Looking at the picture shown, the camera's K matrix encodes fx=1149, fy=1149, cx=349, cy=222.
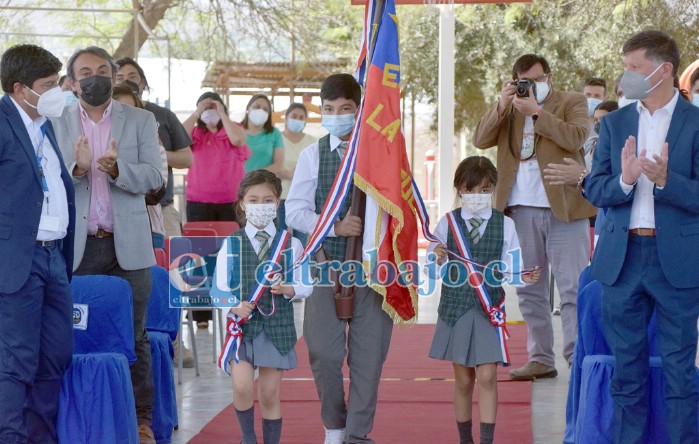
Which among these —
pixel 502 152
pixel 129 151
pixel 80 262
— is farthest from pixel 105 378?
pixel 502 152

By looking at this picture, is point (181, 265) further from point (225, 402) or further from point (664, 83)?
point (664, 83)

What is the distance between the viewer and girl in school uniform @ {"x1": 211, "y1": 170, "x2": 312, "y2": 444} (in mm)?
4824

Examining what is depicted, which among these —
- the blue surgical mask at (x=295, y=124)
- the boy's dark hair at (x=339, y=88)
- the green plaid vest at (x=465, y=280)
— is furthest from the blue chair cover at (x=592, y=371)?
the blue surgical mask at (x=295, y=124)

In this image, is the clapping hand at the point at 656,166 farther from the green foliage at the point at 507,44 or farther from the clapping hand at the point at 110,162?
the green foliage at the point at 507,44

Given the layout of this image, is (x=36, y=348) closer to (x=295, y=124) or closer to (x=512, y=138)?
(x=512, y=138)

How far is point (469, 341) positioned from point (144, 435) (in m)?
1.55

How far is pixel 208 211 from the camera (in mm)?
8984

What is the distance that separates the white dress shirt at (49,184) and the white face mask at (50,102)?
0.11 metres

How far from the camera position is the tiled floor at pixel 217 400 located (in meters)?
5.76

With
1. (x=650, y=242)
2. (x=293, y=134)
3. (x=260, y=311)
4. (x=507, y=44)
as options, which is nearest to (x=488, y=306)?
(x=650, y=242)

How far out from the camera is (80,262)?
5102mm

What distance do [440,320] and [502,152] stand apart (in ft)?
5.97

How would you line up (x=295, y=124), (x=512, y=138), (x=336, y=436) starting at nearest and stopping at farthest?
(x=336, y=436), (x=512, y=138), (x=295, y=124)

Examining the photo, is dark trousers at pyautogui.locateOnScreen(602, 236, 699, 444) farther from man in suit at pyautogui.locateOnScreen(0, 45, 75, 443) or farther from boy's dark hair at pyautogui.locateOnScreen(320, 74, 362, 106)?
man in suit at pyautogui.locateOnScreen(0, 45, 75, 443)
